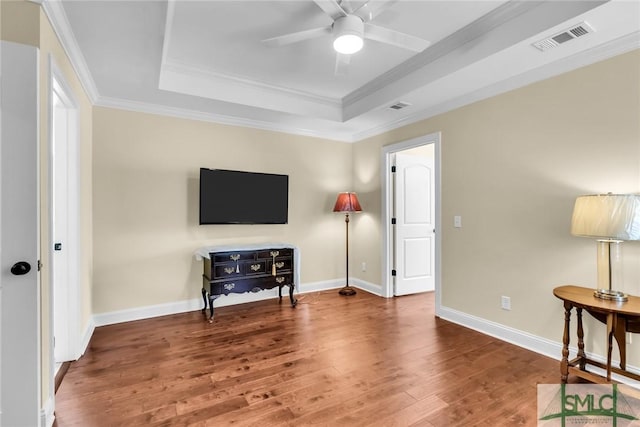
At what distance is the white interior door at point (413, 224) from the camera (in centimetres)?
428

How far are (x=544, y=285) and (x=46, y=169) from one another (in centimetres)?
360

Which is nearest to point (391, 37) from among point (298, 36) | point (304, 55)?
point (298, 36)

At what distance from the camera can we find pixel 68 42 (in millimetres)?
2129

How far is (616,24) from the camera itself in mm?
1981

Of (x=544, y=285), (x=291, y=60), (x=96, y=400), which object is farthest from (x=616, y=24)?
(x=96, y=400)

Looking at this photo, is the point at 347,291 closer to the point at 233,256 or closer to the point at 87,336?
the point at 233,256

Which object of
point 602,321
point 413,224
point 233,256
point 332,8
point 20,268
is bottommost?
point 602,321

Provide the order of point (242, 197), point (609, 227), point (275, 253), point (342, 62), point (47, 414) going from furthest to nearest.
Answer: point (242, 197) → point (275, 253) → point (342, 62) → point (609, 227) → point (47, 414)

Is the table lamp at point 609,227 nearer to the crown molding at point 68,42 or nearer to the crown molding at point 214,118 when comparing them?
the crown molding at point 214,118

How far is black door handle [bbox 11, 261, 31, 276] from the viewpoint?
58.6 inches

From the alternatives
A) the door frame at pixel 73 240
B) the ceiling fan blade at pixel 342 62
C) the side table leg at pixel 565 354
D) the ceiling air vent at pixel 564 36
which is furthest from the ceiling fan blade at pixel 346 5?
the side table leg at pixel 565 354

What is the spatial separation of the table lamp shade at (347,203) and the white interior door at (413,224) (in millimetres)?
551

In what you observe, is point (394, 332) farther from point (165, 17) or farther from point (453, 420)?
point (165, 17)

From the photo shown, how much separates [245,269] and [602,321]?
3.10 metres
